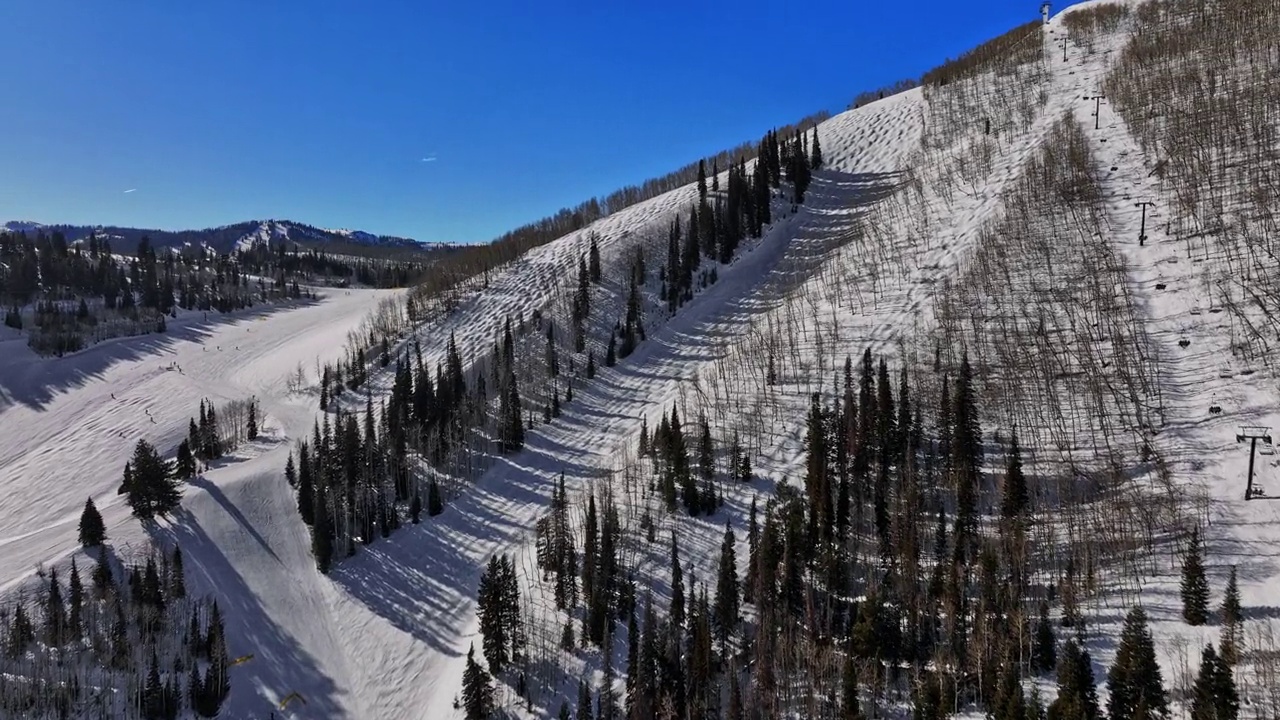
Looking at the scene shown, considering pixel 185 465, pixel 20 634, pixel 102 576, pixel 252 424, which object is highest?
pixel 252 424

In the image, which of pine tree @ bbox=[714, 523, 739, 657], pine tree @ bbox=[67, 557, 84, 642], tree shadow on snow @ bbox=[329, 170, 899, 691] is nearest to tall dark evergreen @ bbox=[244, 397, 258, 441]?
pine tree @ bbox=[67, 557, 84, 642]

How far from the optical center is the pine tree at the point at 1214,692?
2417 centimetres

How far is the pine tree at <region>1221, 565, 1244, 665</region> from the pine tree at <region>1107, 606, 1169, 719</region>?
8.03 feet

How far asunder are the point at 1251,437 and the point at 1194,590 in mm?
12375

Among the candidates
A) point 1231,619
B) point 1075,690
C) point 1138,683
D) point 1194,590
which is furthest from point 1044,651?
point 1231,619

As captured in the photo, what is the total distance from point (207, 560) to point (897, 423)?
6183cm

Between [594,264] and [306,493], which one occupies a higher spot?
[594,264]

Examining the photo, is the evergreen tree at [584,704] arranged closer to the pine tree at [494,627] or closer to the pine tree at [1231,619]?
the pine tree at [494,627]

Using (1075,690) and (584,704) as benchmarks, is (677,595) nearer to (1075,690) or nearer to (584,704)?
(584,704)

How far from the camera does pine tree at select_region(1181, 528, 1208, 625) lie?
29.2 metres

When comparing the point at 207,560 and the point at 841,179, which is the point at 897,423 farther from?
the point at 841,179

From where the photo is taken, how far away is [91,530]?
62.1 m

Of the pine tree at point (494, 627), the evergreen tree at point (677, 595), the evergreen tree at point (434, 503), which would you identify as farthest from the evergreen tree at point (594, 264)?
the evergreen tree at point (677, 595)

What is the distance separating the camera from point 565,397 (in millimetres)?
82375
